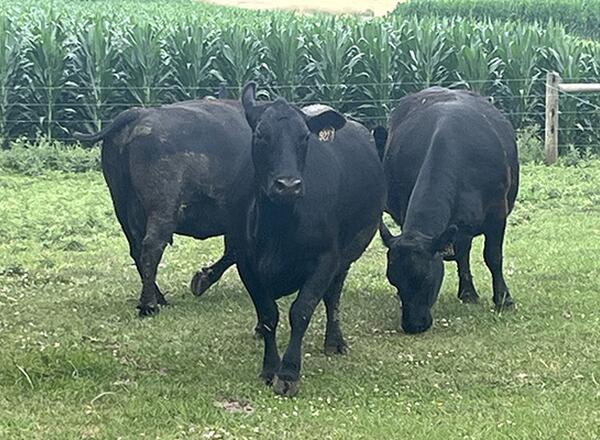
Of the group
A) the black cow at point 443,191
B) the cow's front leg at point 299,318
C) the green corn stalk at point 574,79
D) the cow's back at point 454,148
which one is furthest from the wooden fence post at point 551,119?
the cow's front leg at point 299,318

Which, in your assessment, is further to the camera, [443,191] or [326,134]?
[443,191]

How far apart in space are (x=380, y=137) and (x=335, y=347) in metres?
2.46

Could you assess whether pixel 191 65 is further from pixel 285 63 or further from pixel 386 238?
pixel 386 238

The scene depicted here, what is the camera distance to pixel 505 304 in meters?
10.1

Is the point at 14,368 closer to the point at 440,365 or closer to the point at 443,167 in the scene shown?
the point at 440,365

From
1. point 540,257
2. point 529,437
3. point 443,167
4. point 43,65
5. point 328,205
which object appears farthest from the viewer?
point 43,65

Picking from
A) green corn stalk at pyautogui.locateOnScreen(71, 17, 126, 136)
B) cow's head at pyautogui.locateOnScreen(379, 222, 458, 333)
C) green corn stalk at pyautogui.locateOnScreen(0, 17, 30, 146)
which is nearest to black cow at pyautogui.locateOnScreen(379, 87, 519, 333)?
cow's head at pyautogui.locateOnScreen(379, 222, 458, 333)

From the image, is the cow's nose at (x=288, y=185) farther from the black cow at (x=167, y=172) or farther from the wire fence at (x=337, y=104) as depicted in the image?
the wire fence at (x=337, y=104)

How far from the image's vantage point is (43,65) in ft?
68.7

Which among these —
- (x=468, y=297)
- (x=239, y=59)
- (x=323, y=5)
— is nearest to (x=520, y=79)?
(x=239, y=59)

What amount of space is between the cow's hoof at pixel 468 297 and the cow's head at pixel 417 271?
1548 millimetres

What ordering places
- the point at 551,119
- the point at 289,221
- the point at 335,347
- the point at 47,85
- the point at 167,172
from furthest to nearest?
the point at 47,85 < the point at 551,119 < the point at 167,172 < the point at 335,347 < the point at 289,221

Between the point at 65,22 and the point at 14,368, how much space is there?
1721 cm

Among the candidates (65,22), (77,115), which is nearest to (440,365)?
(77,115)
